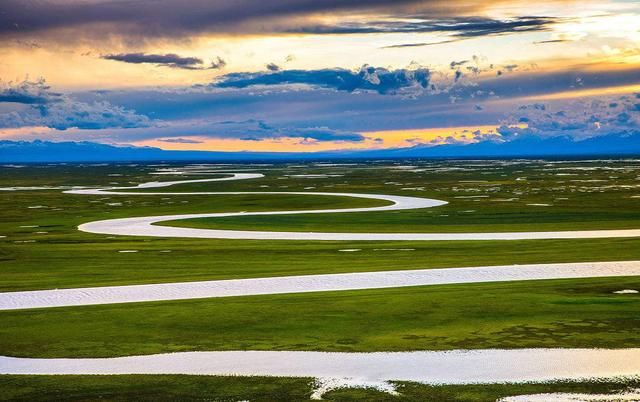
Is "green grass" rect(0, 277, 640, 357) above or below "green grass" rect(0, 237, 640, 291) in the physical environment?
above

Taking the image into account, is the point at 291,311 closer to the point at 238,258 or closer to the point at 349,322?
the point at 349,322

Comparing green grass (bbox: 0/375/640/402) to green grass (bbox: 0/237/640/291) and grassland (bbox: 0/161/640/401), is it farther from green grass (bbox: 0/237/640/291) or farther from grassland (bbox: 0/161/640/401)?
green grass (bbox: 0/237/640/291)

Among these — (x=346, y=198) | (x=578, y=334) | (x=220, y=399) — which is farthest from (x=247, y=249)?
(x=346, y=198)

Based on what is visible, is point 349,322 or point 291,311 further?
point 291,311

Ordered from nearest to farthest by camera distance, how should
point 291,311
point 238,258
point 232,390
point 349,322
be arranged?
point 232,390
point 349,322
point 291,311
point 238,258

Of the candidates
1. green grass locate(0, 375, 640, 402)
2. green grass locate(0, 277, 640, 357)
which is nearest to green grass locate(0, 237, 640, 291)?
green grass locate(0, 277, 640, 357)

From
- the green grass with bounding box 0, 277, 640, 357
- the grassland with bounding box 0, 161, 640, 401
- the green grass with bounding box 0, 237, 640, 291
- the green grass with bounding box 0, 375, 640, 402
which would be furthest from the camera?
the green grass with bounding box 0, 237, 640, 291

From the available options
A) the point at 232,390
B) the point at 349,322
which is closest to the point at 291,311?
the point at 349,322
